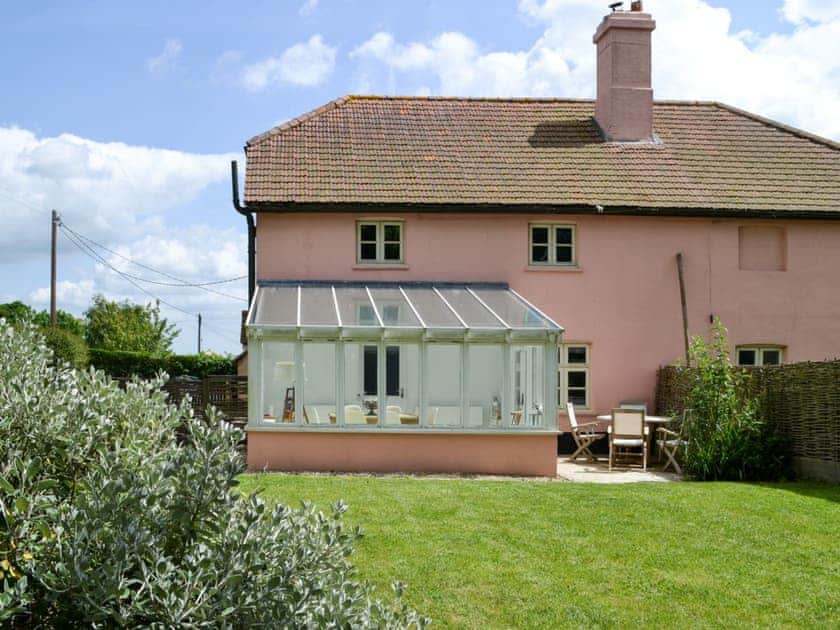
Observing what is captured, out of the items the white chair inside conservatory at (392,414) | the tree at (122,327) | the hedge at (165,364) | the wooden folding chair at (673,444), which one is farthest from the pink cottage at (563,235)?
the tree at (122,327)

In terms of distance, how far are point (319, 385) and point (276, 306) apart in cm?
158

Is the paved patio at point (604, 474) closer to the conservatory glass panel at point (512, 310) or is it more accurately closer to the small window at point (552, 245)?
the conservatory glass panel at point (512, 310)

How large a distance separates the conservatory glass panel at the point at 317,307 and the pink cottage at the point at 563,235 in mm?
89

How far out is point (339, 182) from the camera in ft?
68.0

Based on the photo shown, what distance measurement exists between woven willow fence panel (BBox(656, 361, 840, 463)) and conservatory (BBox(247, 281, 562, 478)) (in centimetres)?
337

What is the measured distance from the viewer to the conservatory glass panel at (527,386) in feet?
55.0

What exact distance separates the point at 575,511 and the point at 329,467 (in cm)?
557

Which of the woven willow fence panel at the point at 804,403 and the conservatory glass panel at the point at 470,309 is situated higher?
the conservatory glass panel at the point at 470,309

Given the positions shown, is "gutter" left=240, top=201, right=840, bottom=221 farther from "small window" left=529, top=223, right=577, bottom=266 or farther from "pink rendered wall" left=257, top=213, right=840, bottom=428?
"small window" left=529, top=223, right=577, bottom=266

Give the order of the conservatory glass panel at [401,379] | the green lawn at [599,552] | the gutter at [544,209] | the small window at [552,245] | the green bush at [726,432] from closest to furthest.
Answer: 1. the green lawn at [599,552]
2. the green bush at [726,432]
3. the conservatory glass panel at [401,379]
4. the gutter at [544,209]
5. the small window at [552,245]

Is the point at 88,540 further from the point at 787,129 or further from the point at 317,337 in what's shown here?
the point at 787,129

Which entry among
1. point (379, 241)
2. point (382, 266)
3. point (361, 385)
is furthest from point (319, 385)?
point (379, 241)

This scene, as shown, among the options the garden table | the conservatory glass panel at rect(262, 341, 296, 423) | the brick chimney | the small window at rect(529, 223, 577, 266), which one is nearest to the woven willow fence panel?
the garden table

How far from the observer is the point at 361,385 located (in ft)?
58.4
